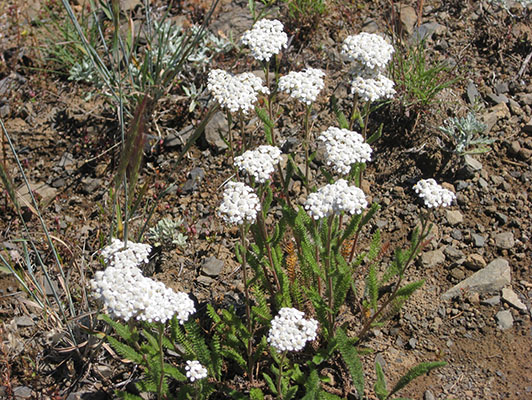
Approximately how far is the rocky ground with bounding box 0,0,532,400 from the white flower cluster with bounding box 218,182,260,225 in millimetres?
1309

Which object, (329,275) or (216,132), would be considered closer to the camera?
(329,275)

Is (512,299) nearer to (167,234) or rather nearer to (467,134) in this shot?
(467,134)

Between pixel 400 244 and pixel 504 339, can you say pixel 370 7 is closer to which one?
pixel 400 244

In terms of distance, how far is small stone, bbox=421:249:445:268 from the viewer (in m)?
4.25

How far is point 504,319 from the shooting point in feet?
12.8

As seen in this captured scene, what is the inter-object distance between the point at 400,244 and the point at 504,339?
3.30 ft

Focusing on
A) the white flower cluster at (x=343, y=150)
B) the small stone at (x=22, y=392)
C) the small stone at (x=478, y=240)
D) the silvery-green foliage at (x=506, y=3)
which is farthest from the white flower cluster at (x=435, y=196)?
the silvery-green foliage at (x=506, y=3)

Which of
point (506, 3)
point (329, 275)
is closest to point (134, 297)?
point (329, 275)

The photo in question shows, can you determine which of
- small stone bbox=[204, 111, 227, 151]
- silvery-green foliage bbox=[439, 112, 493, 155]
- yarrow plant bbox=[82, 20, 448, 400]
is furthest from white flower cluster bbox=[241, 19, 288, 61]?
silvery-green foliage bbox=[439, 112, 493, 155]

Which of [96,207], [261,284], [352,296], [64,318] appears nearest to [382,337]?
[352,296]

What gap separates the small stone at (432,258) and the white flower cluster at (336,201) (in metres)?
1.59

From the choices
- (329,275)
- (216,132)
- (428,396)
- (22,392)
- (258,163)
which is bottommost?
(22,392)

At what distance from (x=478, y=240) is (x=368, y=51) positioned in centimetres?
186

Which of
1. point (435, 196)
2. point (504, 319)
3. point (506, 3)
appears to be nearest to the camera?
point (435, 196)
